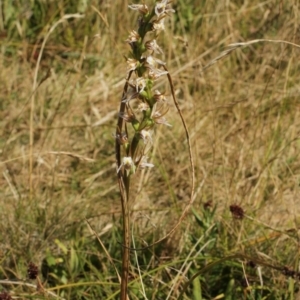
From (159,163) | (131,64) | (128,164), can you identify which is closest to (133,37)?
(131,64)

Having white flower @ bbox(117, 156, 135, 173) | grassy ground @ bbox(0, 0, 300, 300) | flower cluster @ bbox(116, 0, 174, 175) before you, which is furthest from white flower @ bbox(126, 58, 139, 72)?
grassy ground @ bbox(0, 0, 300, 300)

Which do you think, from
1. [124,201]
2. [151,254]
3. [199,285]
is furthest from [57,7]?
[124,201]

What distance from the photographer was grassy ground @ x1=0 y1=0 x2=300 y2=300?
2139 millimetres

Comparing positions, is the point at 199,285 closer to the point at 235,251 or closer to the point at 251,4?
the point at 235,251

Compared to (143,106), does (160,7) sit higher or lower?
higher

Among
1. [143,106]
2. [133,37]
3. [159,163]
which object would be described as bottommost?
[159,163]

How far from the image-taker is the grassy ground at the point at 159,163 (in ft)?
7.02

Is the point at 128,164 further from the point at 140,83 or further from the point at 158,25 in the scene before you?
the point at 158,25

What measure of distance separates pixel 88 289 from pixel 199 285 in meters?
0.34

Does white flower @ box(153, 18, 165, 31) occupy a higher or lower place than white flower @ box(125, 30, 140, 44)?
higher

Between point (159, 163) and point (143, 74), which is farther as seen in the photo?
point (159, 163)

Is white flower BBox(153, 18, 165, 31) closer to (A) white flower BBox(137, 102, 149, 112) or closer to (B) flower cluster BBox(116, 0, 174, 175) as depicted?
(B) flower cluster BBox(116, 0, 174, 175)

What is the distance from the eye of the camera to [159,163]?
290 centimetres

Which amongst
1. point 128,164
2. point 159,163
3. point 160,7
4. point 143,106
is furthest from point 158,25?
point 159,163
